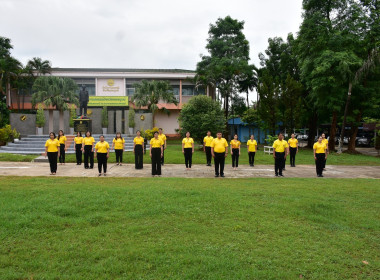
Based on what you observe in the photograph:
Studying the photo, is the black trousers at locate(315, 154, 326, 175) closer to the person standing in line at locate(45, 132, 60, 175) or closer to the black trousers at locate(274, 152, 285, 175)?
the black trousers at locate(274, 152, 285, 175)

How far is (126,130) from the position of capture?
2720cm

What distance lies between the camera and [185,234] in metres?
4.61

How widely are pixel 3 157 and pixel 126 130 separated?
12.5 meters

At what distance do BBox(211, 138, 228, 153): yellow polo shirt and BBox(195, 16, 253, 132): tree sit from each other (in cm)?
2193

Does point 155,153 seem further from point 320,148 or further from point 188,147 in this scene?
point 320,148

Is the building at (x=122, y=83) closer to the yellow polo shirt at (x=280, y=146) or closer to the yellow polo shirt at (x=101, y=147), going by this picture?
the yellow polo shirt at (x=101, y=147)

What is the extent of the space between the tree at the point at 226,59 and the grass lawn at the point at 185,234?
2563cm

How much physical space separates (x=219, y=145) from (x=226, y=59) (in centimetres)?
2428

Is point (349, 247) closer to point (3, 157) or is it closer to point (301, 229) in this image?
point (301, 229)

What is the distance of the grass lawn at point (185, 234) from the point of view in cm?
355

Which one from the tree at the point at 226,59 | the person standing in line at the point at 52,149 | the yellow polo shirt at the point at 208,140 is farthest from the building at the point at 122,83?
Answer: the person standing in line at the point at 52,149

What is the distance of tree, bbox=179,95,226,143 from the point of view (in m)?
20.9

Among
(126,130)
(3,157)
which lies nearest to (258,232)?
(3,157)

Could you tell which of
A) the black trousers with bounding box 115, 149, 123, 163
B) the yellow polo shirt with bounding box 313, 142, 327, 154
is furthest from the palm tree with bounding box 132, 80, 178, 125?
the yellow polo shirt with bounding box 313, 142, 327, 154
